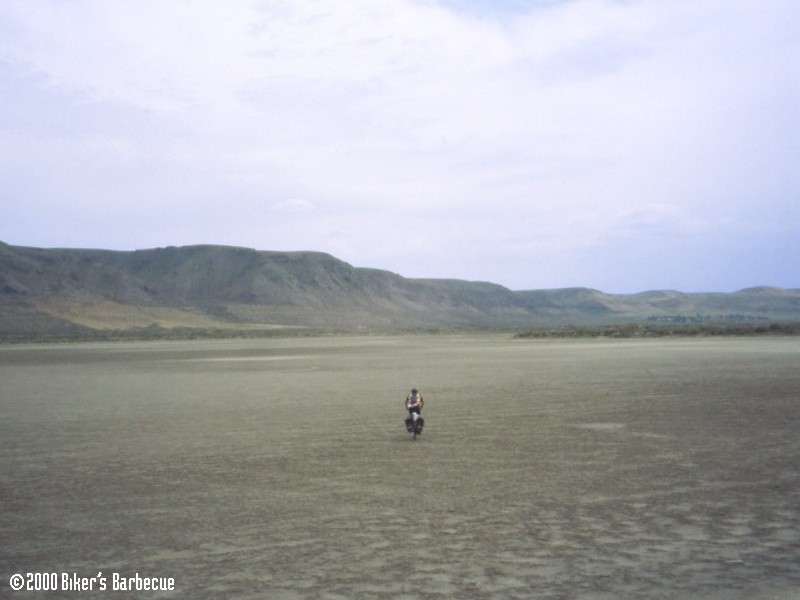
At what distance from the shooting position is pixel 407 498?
847cm

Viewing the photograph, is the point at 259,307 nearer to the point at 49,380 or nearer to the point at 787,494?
the point at 49,380

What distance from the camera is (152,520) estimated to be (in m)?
7.66

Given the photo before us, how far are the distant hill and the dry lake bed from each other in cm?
9040

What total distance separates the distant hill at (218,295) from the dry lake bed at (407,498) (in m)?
90.4

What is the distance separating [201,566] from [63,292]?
423ft

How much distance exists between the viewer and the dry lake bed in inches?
230

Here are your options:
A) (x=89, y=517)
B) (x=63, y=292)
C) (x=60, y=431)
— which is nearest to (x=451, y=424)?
(x=60, y=431)

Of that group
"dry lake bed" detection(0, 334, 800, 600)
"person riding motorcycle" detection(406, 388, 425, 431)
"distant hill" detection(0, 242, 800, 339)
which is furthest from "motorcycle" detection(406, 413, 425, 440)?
"distant hill" detection(0, 242, 800, 339)

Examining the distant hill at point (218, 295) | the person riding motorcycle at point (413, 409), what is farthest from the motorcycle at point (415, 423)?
the distant hill at point (218, 295)

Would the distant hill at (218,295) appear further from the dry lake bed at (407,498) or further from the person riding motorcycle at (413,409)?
the person riding motorcycle at (413,409)

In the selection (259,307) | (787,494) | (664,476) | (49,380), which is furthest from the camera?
(259,307)

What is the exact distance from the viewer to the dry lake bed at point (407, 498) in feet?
19.2

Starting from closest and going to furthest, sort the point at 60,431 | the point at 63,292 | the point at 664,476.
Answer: the point at 664,476
the point at 60,431
the point at 63,292

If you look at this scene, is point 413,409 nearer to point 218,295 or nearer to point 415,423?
point 415,423
